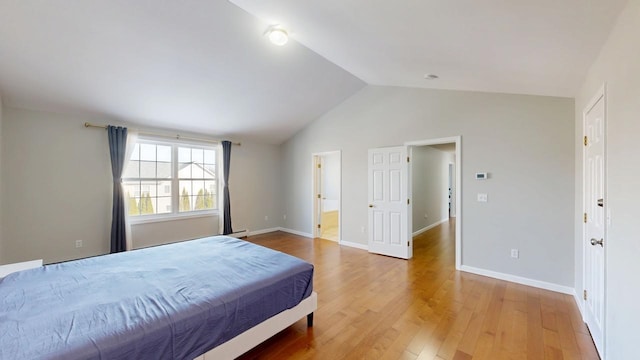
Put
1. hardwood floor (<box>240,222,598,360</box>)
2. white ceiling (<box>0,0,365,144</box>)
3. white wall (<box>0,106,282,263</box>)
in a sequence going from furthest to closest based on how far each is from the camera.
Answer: white wall (<box>0,106,282,263</box>), white ceiling (<box>0,0,365,144</box>), hardwood floor (<box>240,222,598,360</box>)

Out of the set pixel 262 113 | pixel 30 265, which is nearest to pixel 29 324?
pixel 30 265

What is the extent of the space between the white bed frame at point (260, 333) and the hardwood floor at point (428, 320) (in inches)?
6.8

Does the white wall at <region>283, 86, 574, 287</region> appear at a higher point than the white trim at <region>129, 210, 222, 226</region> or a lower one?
higher

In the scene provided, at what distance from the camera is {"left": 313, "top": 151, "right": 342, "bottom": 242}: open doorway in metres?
5.85

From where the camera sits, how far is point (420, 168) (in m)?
6.27

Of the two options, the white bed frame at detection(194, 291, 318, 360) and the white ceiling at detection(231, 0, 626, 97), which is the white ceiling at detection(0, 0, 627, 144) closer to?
the white ceiling at detection(231, 0, 626, 97)

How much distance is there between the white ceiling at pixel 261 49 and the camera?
68.1 inches

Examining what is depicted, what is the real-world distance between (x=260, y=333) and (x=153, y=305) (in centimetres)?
77

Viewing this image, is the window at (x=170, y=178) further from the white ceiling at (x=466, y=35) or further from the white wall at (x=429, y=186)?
the white wall at (x=429, y=186)

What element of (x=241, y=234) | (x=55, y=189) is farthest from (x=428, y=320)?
(x=55, y=189)

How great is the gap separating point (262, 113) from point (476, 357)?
15.2 feet

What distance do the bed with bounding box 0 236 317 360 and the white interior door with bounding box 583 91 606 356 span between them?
2289 millimetres

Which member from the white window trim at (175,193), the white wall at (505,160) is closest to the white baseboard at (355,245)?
the white wall at (505,160)

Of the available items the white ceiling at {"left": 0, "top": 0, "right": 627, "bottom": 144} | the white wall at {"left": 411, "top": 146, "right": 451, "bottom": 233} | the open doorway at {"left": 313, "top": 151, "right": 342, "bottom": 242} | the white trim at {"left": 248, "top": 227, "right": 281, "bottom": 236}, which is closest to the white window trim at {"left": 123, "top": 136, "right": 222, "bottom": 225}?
the white ceiling at {"left": 0, "top": 0, "right": 627, "bottom": 144}
